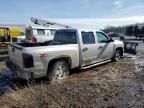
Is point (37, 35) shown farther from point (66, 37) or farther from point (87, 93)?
point (87, 93)

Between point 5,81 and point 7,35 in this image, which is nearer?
point 5,81

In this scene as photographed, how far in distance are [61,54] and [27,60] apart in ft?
4.24

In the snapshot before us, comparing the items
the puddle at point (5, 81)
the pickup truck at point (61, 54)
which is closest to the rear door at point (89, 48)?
the pickup truck at point (61, 54)

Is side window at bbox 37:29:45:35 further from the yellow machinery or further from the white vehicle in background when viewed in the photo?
the yellow machinery

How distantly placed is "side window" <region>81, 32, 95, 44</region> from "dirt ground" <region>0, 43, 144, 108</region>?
1.36 m

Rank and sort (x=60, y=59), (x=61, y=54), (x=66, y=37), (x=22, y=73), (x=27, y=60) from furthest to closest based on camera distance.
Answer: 1. (x=66, y=37)
2. (x=60, y=59)
3. (x=61, y=54)
4. (x=22, y=73)
5. (x=27, y=60)

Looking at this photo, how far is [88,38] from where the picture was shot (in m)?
7.98

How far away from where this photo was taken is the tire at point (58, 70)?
21.2 ft

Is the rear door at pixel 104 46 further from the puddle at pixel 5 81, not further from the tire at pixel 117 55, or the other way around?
the puddle at pixel 5 81

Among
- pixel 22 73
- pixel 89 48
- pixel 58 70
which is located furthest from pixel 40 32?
pixel 22 73

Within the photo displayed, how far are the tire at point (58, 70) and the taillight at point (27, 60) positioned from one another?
85cm

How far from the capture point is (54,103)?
4672mm

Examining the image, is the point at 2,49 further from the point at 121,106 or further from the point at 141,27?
the point at 141,27

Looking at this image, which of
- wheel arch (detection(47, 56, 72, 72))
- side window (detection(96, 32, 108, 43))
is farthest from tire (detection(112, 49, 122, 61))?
wheel arch (detection(47, 56, 72, 72))
